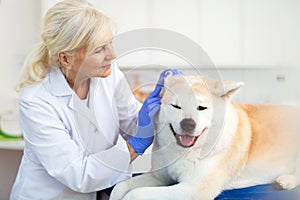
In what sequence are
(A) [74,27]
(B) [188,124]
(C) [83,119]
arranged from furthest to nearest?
(C) [83,119] → (A) [74,27] → (B) [188,124]

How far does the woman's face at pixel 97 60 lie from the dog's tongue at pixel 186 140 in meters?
0.27

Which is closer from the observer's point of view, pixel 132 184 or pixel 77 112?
pixel 132 184

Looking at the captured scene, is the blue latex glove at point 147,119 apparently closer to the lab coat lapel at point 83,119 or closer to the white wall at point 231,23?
the lab coat lapel at point 83,119

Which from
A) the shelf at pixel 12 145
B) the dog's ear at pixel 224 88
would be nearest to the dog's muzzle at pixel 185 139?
the dog's ear at pixel 224 88

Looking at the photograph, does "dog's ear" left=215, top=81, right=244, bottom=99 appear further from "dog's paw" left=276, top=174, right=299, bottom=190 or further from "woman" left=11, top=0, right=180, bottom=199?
"dog's paw" left=276, top=174, right=299, bottom=190

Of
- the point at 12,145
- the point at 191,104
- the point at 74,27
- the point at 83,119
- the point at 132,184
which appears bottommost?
the point at 12,145

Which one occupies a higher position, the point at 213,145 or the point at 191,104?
the point at 191,104

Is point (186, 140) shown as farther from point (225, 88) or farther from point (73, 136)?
point (73, 136)

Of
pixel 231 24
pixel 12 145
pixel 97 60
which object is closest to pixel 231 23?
pixel 231 24

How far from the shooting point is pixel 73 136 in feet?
3.58

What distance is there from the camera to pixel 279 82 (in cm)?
146

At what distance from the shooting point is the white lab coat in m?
1.02

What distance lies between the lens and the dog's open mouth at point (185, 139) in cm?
89

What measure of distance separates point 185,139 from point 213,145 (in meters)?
0.07
